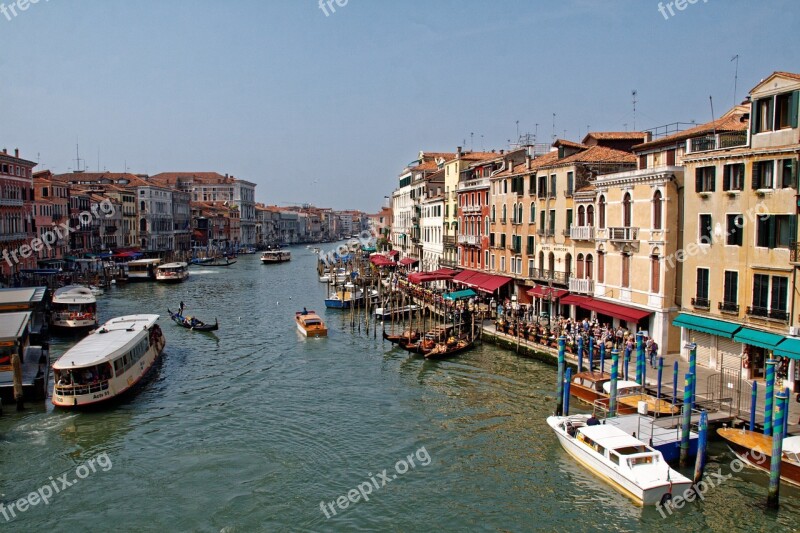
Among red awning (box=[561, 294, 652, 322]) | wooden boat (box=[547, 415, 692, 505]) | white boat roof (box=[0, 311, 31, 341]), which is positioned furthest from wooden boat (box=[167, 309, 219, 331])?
wooden boat (box=[547, 415, 692, 505])

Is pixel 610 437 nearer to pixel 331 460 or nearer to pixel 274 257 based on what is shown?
pixel 331 460

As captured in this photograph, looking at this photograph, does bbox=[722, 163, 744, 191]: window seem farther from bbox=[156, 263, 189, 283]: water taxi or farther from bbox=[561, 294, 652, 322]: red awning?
bbox=[156, 263, 189, 283]: water taxi

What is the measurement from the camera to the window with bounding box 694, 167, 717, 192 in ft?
62.8

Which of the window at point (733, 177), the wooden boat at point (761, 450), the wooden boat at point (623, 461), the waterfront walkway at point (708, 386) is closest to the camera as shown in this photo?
the wooden boat at point (623, 461)

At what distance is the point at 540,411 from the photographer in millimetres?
18547

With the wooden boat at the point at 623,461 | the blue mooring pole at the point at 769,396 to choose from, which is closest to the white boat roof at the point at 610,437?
the wooden boat at the point at 623,461

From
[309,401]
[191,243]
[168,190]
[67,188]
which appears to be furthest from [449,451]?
[191,243]

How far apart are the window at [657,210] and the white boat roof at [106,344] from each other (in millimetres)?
17473

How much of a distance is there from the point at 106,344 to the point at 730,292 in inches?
737

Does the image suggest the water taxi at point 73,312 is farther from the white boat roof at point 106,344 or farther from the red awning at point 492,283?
the red awning at point 492,283

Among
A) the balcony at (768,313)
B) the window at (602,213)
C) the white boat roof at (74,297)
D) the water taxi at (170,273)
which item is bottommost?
the water taxi at (170,273)

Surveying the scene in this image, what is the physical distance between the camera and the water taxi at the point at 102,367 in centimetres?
1817

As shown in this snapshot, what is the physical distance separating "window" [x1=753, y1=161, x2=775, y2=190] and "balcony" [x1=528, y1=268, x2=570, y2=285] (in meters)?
10.6

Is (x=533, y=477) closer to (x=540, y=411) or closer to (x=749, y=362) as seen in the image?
(x=540, y=411)
